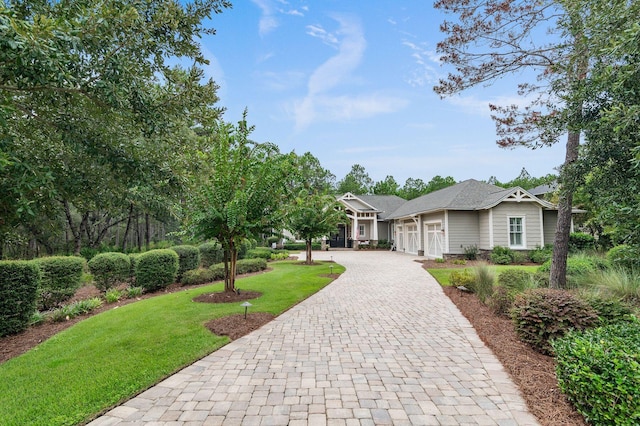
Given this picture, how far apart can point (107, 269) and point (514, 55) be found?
11889 millimetres

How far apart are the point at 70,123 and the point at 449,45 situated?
799cm

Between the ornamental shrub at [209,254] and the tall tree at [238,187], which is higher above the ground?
the tall tree at [238,187]

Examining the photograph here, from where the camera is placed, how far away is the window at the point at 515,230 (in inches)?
635

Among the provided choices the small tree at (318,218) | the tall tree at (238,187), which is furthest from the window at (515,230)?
the tall tree at (238,187)

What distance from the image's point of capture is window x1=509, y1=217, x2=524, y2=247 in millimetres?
16125

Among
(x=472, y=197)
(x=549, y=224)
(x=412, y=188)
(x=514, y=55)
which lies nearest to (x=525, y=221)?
(x=549, y=224)

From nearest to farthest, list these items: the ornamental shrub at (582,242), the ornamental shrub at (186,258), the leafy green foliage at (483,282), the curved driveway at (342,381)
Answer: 1. the curved driveway at (342,381)
2. the leafy green foliage at (483,282)
3. the ornamental shrub at (186,258)
4. the ornamental shrub at (582,242)

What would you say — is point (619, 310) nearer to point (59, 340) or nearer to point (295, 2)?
point (59, 340)

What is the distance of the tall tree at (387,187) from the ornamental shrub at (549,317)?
47.6m

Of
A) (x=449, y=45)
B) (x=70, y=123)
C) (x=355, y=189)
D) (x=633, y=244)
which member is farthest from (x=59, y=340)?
(x=355, y=189)

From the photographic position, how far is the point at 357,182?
199 ft

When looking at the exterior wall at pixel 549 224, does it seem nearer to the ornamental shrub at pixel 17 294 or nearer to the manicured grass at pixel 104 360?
the manicured grass at pixel 104 360

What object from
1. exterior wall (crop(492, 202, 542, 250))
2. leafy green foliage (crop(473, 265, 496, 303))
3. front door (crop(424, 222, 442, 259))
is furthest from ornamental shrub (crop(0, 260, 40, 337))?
exterior wall (crop(492, 202, 542, 250))

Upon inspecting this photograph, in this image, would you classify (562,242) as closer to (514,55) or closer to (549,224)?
(514,55)
